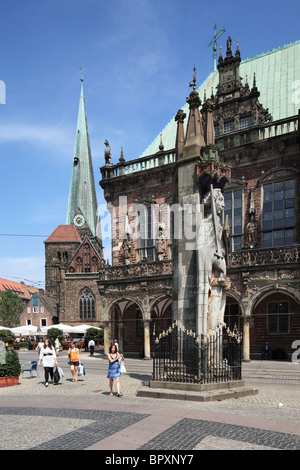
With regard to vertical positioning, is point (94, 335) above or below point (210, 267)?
below

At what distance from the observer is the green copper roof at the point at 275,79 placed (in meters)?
29.3

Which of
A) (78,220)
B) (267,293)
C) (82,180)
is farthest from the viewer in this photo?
(82,180)

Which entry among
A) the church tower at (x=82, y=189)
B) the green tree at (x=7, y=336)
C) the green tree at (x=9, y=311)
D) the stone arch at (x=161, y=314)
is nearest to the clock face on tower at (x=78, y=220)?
the church tower at (x=82, y=189)

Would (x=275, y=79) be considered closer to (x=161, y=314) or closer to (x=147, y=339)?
(x=161, y=314)

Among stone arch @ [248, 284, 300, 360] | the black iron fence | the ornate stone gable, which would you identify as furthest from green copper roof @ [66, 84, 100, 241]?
the black iron fence

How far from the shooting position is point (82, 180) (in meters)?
99.5

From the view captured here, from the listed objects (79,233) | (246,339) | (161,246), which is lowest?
(246,339)

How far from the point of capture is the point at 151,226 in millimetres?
30562

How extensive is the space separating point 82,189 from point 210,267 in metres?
88.5

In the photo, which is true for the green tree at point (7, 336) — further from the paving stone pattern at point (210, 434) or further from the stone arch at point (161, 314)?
the paving stone pattern at point (210, 434)

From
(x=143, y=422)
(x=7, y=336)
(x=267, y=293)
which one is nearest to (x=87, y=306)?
(x=7, y=336)

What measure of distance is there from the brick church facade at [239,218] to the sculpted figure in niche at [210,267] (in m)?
9.48
